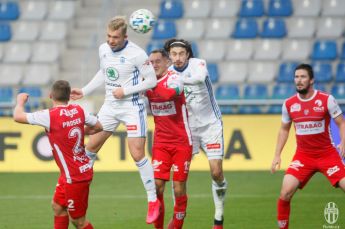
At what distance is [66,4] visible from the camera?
77.6 feet

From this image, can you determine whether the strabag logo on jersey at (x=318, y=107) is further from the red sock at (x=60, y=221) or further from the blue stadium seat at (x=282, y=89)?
the blue stadium seat at (x=282, y=89)

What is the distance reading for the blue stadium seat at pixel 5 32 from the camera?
2303 cm

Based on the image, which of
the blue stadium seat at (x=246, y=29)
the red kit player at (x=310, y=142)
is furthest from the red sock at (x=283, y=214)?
the blue stadium seat at (x=246, y=29)

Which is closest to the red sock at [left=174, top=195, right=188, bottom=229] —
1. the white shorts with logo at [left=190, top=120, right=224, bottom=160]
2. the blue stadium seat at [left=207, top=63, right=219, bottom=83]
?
the white shorts with logo at [left=190, top=120, right=224, bottom=160]

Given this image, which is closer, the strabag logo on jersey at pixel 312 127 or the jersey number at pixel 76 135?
the jersey number at pixel 76 135

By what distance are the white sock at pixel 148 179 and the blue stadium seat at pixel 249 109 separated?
7398 millimetres

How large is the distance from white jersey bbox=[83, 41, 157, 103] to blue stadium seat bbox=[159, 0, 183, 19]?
11.9 m

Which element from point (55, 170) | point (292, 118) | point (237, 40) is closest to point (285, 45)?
point (237, 40)

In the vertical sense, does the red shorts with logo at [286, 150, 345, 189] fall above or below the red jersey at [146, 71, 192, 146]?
below

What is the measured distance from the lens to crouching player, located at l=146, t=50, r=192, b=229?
10.9 m

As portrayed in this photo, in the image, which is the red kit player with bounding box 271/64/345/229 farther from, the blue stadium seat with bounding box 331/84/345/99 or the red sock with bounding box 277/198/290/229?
the blue stadium seat with bounding box 331/84/345/99

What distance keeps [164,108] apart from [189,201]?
363 cm

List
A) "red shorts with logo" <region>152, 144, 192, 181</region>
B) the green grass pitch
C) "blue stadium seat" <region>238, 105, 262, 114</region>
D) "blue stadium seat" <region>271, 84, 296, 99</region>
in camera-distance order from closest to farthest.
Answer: "red shorts with logo" <region>152, 144, 192, 181</region> → the green grass pitch → "blue stadium seat" <region>238, 105, 262, 114</region> → "blue stadium seat" <region>271, 84, 296, 99</region>

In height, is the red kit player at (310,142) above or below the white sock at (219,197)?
above
